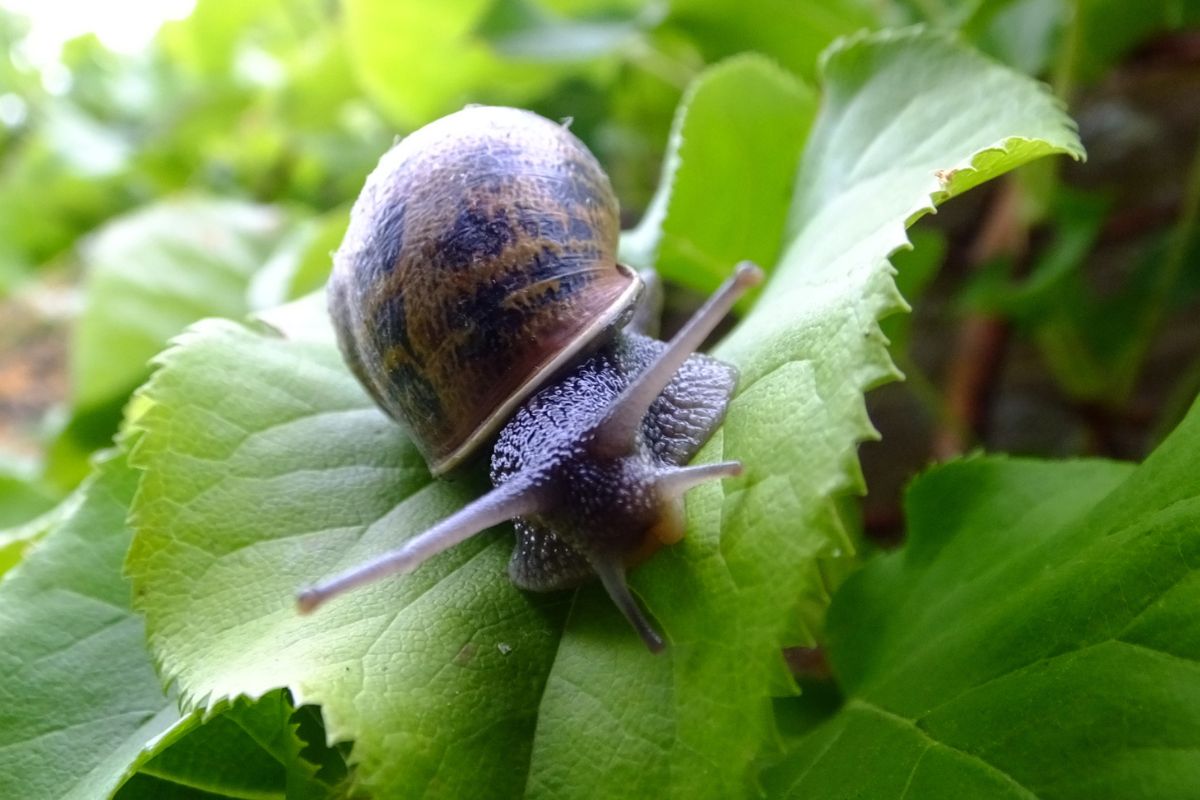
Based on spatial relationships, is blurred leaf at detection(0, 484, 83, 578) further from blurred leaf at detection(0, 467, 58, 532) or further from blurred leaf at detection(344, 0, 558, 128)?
blurred leaf at detection(344, 0, 558, 128)

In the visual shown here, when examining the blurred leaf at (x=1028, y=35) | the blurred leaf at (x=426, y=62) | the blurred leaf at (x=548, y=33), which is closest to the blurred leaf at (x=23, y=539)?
the blurred leaf at (x=548, y=33)

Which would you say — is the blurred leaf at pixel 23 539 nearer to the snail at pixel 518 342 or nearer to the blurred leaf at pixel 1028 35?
the snail at pixel 518 342

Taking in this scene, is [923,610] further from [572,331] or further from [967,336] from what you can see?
[967,336]

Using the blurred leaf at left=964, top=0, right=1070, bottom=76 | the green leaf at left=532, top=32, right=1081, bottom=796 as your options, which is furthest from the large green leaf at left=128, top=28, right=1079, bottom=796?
the blurred leaf at left=964, top=0, right=1070, bottom=76

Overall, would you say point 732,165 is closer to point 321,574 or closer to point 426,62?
point 321,574

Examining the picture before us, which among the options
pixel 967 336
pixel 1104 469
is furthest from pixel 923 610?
pixel 967 336

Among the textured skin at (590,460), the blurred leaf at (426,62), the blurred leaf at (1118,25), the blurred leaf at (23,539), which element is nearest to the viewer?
the textured skin at (590,460)

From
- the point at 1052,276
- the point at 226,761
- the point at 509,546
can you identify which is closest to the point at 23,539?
the point at 226,761
